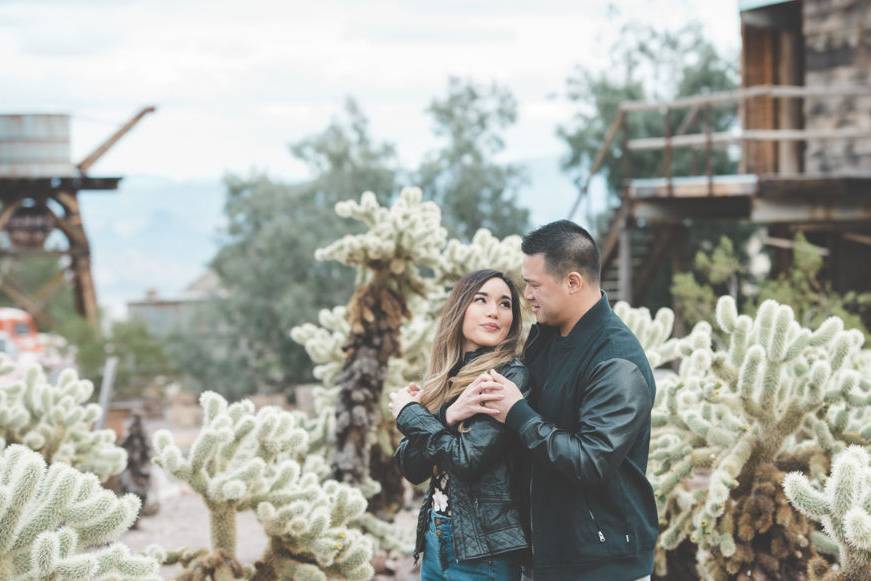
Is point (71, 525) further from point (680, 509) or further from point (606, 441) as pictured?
point (680, 509)

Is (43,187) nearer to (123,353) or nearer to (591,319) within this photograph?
(123,353)

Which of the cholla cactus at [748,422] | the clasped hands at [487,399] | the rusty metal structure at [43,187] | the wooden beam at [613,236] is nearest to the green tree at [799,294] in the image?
the wooden beam at [613,236]

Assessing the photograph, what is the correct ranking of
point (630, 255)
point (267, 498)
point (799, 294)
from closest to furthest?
point (267, 498)
point (799, 294)
point (630, 255)

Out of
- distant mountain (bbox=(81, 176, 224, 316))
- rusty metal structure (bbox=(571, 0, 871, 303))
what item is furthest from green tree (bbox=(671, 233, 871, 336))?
distant mountain (bbox=(81, 176, 224, 316))

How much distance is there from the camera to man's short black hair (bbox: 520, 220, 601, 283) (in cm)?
328

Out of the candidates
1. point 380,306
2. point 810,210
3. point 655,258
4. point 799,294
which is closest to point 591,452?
point 380,306

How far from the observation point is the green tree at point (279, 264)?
64.7 ft

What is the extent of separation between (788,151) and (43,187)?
42.9 feet

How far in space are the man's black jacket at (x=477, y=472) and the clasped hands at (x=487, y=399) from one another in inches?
2.1

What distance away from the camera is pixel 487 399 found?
320 cm

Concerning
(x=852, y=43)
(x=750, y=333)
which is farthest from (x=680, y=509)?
(x=852, y=43)

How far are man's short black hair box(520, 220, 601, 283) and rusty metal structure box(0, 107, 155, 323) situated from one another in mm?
17442

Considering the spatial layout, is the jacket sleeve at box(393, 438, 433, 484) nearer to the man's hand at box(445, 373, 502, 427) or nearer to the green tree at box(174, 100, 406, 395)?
the man's hand at box(445, 373, 502, 427)

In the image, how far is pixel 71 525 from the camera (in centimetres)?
377
